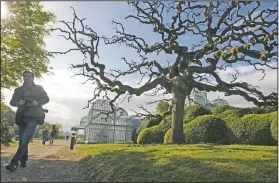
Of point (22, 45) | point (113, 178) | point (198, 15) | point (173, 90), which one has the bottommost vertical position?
point (113, 178)

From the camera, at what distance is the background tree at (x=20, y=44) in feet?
8.66

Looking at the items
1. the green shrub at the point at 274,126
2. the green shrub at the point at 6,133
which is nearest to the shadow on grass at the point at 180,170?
the green shrub at the point at 6,133

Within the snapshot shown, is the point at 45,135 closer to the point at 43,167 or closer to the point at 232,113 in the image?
the point at 43,167

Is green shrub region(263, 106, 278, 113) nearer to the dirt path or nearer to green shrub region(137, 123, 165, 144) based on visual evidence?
green shrub region(137, 123, 165, 144)

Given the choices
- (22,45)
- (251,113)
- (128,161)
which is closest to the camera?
(22,45)

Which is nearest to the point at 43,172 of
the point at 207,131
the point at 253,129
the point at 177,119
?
the point at 177,119

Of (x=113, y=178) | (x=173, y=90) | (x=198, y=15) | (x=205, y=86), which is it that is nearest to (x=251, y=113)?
(x=205, y=86)

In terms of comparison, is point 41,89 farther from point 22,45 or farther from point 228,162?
point 228,162

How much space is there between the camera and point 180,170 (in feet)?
15.1

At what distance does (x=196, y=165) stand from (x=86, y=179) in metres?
1.93

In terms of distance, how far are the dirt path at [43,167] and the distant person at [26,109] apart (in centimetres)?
7

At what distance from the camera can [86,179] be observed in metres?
3.89

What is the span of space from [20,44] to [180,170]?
3.04m

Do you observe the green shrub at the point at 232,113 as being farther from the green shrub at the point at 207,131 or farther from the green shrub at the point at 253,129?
the green shrub at the point at 207,131
